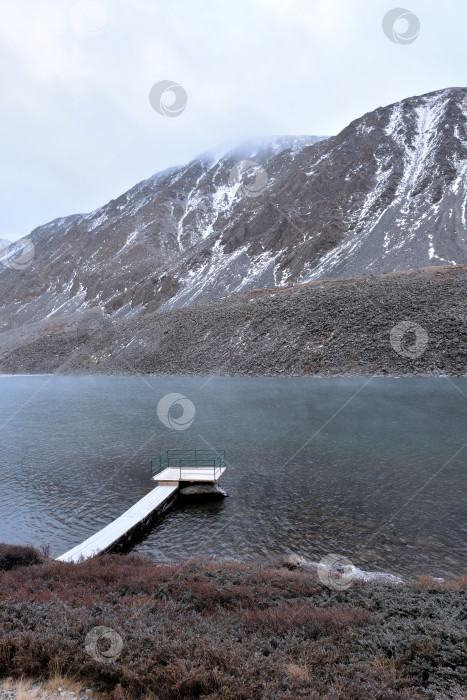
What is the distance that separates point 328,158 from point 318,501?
158329mm

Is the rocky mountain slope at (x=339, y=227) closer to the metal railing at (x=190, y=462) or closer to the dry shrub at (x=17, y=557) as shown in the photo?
the metal railing at (x=190, y=462)

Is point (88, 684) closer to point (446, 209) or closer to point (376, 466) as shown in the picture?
point (376, 466)

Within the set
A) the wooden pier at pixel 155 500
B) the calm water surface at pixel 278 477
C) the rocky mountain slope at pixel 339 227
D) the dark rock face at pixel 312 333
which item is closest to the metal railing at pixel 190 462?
the wooden pier at pixel 155 500

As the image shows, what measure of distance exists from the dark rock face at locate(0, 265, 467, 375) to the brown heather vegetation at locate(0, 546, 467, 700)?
49.4m

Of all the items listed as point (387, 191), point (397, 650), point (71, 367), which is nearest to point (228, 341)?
point (71, 367)

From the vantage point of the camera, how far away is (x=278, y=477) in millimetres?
20344

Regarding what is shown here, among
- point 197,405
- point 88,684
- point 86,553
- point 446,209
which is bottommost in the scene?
point 88,684

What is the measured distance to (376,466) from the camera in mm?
21203

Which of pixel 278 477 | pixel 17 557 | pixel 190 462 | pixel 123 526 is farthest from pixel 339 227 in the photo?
pixel 17 557

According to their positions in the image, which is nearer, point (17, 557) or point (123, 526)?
point (17, 557)

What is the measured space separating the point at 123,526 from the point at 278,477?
8.06m

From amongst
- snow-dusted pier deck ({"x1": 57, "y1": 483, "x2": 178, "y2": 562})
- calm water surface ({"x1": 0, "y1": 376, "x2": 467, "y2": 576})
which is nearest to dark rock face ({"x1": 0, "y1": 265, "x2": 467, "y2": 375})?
calm water surface ({"x1": 0, "y1": 376, "x2": 467, "y2": 576})

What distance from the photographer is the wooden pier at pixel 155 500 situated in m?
13.4

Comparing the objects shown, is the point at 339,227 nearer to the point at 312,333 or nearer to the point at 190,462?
the point at 312,333
